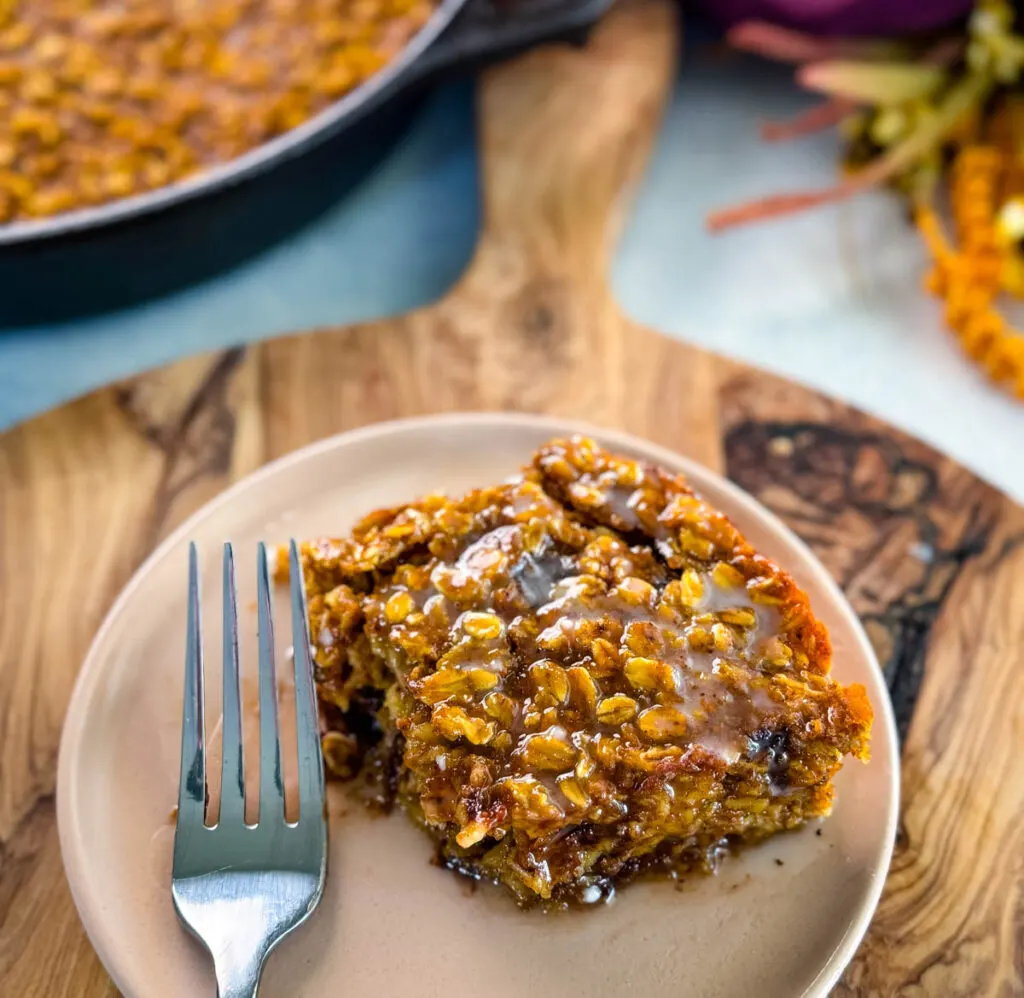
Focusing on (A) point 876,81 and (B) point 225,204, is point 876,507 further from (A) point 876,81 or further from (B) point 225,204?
(B) point 225,204

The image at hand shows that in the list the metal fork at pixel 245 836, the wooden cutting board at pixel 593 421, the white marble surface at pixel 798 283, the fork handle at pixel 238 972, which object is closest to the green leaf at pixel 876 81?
the white marble surface at pixel 798 283

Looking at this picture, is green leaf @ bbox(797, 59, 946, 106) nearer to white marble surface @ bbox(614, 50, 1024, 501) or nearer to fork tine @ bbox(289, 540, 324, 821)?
white marble surface @ bbox(614, 50, 1024, 501)

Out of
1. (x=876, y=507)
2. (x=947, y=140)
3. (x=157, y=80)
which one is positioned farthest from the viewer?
(x=947, y=140)

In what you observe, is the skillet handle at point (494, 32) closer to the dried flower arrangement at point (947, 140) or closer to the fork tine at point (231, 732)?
the dried flower arrangement at point (947, 140)

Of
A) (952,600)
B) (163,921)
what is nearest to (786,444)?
(952,600)

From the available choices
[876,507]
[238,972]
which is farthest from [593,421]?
[238,972]

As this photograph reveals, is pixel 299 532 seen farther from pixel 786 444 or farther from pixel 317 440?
pixel 786 444
